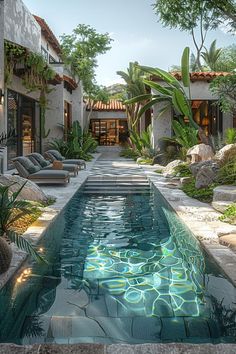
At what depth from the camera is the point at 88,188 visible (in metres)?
13.1

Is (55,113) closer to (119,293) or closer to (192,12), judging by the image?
(192,12)

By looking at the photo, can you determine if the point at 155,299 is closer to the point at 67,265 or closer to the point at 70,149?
the point at 67,265

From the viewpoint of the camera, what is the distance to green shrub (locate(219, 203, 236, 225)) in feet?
23.8

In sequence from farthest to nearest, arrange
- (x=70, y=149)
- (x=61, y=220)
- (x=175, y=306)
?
(x=70, y=149)
(x=61, y=220)
(x=175, y=306)

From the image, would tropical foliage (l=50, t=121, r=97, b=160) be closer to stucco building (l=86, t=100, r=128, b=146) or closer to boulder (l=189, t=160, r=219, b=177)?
boulder (l=189, t=160, r=219, b=177)

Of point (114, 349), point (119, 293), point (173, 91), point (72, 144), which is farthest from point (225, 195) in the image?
point (72, 144)

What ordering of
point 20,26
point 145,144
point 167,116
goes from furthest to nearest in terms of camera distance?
point 145,144 < point 167,116 < point 20,26

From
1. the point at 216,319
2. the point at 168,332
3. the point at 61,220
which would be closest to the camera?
the point at 168,332

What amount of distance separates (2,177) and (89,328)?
5.92 metres

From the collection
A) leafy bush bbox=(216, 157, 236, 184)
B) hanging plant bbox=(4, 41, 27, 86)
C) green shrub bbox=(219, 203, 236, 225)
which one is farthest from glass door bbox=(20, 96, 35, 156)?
green shrub bbox=(219, 203, 236, 225)

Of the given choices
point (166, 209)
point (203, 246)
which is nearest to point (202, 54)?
point (166, 209)

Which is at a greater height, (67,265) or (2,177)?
(2,177)

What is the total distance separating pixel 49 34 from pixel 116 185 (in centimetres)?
1518

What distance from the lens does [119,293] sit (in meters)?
4.42
